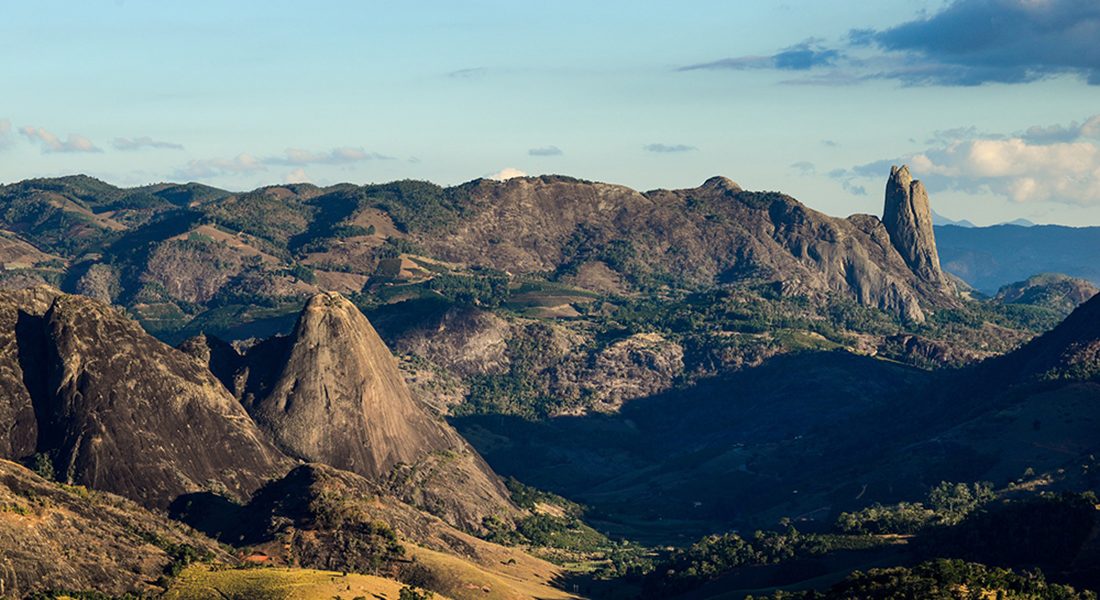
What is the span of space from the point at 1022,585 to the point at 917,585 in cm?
1546

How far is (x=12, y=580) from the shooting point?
199500mm

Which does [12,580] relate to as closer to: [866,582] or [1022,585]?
[866,582]

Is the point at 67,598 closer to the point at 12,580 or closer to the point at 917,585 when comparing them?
the point at 12,580

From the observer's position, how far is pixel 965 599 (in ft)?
626

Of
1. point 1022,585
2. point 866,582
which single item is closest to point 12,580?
point 866,582

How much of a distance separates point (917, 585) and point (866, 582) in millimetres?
8384

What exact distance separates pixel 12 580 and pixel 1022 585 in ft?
394

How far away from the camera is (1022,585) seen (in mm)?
199500

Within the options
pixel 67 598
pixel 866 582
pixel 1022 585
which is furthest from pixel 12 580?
pixel 1022 585

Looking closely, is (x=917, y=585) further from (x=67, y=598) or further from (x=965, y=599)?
(x=67, y=598)

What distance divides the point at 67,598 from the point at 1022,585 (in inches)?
4472

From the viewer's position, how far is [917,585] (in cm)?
19288

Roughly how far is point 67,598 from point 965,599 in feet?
345

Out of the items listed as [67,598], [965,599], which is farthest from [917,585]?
[67,598]
